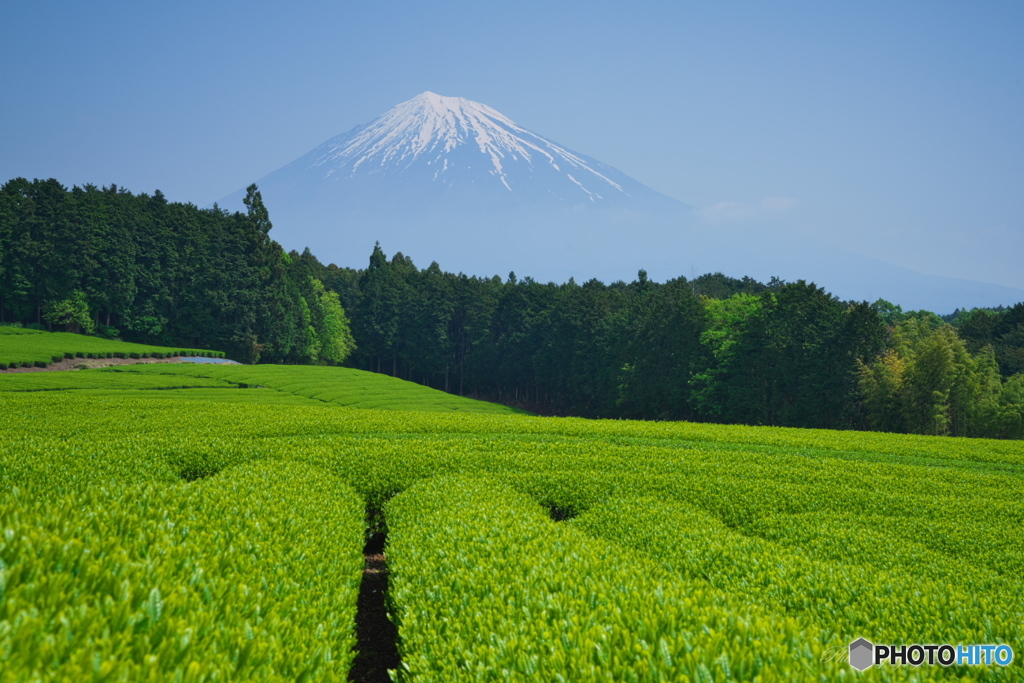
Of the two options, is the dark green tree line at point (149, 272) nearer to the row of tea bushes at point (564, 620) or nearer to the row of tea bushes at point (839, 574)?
the row of tea bushes at point (839, 574)

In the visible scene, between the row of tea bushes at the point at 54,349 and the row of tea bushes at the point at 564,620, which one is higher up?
the row of tea bushes at the point at 54,349

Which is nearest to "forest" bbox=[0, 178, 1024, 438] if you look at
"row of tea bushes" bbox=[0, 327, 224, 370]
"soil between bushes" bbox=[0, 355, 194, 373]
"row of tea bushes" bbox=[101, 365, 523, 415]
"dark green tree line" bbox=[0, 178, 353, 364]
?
"dark green tree line" bbox=[0, 178, 353, 364]

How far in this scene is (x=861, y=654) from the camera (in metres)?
5.15

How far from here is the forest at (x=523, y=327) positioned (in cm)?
4459

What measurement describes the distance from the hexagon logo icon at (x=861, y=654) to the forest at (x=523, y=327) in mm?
41366

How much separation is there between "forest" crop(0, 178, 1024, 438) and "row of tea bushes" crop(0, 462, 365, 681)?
1743 inches

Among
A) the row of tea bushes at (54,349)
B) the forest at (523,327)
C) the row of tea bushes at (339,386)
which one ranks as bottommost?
the row of tea bushes at (339,386)

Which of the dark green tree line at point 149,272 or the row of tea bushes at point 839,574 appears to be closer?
the row of tea bushes at point 839,574

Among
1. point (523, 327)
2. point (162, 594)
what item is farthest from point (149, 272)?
point (162, 594)

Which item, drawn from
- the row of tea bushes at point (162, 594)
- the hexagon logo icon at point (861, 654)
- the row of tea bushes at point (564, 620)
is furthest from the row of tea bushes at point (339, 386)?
the hexagon logo icon at point (861, 654)

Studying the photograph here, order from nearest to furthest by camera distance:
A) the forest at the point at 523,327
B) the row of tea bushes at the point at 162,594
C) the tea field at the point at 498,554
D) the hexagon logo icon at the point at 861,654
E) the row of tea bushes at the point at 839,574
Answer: the row of tea bushes at the point at 162,594, the tea field at the point at 498,554, the hexagon logo icon at the point at 861,654, the row of tea bushes at the point at 839,574, the forest at the point at 523,327

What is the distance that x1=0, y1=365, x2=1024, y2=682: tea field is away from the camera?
4020 millimetres

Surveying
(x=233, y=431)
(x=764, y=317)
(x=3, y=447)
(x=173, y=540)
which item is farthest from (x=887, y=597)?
(x=764, y=317)

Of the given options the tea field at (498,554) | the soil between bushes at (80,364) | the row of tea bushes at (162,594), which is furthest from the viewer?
the soil between bushes at (80,364)
